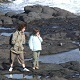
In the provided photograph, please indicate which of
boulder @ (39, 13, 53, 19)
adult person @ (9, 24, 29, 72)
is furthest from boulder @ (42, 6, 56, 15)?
adult person @ (9, 24, 29, 72)

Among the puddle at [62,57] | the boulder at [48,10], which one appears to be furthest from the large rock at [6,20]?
the puddle at [62,57]

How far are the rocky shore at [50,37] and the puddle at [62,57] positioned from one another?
24.0 inches

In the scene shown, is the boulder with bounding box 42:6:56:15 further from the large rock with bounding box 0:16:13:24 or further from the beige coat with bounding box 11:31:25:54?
the beige coat with bounding box 11:31:25:54

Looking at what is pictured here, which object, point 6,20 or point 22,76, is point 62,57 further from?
point 6,20

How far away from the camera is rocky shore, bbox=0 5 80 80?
46.6 feet

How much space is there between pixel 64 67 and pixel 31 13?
19.3 metres

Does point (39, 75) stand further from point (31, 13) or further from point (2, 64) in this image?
point (31, 13)

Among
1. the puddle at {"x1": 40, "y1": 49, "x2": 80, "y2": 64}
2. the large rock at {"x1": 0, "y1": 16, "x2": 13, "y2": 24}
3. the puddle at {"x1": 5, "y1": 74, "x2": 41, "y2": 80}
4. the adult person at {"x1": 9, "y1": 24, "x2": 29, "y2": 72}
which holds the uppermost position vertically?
the adult person at {"x1": 9, "y1": 24, "x2": 29, "y2": 72}

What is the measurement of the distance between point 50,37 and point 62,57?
584cm

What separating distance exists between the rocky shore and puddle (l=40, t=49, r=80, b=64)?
0.61 meters

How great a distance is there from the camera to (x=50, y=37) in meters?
24.0

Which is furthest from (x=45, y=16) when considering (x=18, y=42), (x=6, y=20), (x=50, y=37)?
(x=18, y=42)

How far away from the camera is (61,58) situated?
58.6ft

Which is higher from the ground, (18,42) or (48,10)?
(18,42)
